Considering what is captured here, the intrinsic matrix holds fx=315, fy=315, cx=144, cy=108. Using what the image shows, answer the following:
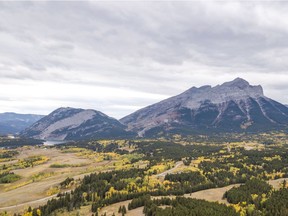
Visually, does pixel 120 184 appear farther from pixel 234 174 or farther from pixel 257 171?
pixel 257 171

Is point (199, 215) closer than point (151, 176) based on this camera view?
Yes

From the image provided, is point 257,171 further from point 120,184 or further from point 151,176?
point 120,184

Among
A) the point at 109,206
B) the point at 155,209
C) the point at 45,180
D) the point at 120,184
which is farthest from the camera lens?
the point at 45,180

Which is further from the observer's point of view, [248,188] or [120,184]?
[120,184]

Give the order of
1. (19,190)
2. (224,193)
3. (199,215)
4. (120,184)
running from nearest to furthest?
1. (199,215)
2. (224,193)
3. (120,184)
4. (19,190)

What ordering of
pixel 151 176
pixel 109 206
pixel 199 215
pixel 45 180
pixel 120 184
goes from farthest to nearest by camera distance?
1. pixel 45 180
2. pixel 151 176
3. pixel 120 184
4. pixel 109 206
5. pixel 199 215

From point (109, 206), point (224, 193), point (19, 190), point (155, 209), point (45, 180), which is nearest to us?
point (155, 209)

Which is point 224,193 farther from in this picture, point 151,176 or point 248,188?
point 151,176

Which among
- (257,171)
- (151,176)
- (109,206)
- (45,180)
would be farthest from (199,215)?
(45,180)

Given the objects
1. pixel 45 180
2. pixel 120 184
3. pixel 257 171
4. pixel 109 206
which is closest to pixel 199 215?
pixel 109 206
